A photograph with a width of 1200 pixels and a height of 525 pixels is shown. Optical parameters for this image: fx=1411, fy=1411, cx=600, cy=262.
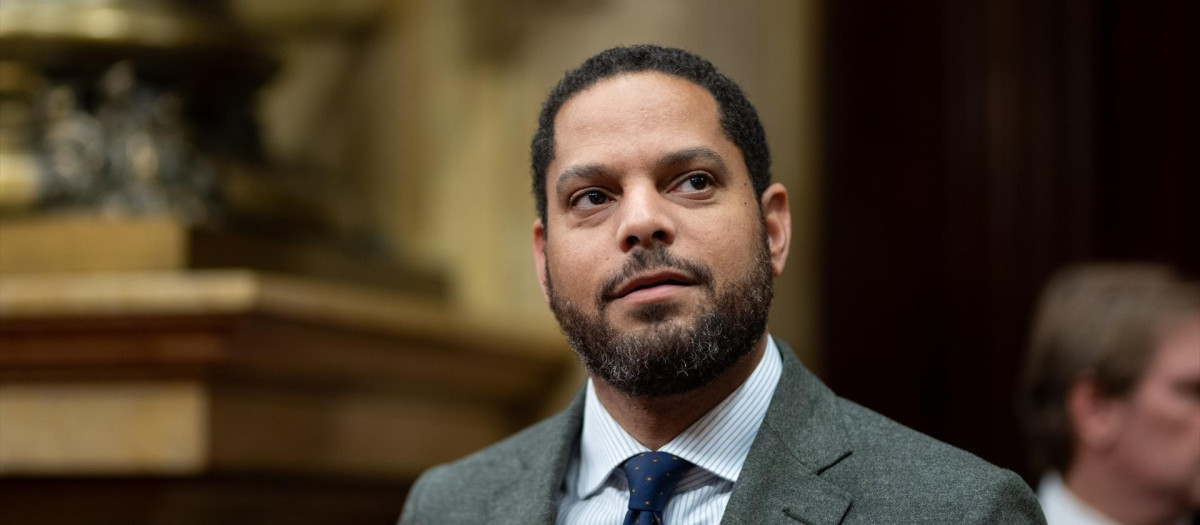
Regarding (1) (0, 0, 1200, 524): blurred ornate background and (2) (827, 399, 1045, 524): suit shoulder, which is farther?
(1) (0, 0, 1200, 524): blurred ornate background

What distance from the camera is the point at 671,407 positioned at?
1.76 meters

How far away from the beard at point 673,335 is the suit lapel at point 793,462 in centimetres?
11

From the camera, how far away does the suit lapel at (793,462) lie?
1640 millimetres

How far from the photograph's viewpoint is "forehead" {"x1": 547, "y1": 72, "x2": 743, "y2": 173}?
5.63 feet

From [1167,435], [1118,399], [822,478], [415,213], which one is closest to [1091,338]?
[1118,399]

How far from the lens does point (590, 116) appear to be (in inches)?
69.3

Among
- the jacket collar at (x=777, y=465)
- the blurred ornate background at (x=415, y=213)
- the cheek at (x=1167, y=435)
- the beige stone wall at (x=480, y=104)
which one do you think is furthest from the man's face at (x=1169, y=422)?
the jacket collar at (x=777, y=465)

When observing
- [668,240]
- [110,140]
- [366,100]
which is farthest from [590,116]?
[366,100]

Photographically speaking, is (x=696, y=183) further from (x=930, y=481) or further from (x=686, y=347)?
(x=930, y=481)

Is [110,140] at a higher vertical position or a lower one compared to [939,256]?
higher

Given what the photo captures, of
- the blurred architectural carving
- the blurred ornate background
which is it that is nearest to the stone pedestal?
the blurred ornate background

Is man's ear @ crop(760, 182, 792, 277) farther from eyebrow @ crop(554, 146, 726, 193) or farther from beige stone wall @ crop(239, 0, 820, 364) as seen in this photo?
beige stone wall @ crop(239, 0, 820, 364)

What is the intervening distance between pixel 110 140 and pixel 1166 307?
7.41 feet

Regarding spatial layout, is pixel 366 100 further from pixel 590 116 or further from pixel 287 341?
pixel 590 116
